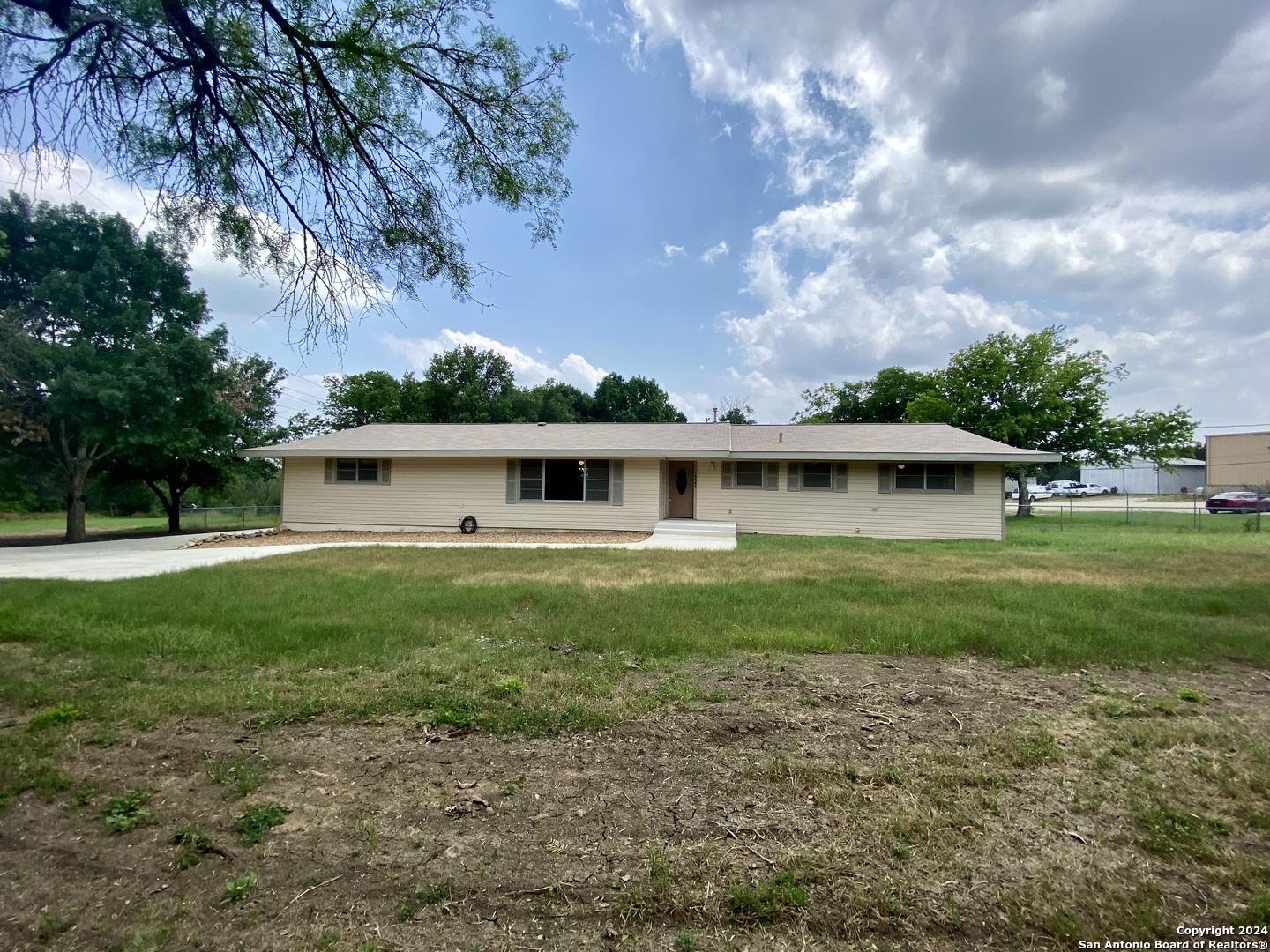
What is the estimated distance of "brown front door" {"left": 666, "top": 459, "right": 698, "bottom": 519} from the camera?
16.6m

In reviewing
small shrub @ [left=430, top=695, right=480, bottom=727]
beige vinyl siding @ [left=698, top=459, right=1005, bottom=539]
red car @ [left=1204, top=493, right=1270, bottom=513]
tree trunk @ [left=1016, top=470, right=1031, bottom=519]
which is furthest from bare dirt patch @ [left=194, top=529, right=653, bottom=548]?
red car @ [left=1204, top=493, right=1270, bottom=513]

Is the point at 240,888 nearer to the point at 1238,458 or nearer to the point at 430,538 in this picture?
the point at 430,538

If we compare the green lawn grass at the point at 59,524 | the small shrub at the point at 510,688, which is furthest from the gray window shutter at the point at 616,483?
the green lawn grass at the point at 59,524

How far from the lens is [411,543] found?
42.2 ft

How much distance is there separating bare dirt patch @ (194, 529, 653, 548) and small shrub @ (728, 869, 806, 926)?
11.1 meters

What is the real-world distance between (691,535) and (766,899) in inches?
469

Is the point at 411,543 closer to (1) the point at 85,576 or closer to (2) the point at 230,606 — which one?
(1) the point at 85,576

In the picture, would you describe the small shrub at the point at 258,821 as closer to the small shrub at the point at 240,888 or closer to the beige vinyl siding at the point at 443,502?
the small shrub at the point at 240,888

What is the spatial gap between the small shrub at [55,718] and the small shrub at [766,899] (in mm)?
3855

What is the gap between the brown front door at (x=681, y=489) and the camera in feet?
54.5

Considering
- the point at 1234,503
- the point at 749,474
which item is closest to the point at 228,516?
the point at 749,474

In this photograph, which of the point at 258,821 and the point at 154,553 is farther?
the point at 154,553

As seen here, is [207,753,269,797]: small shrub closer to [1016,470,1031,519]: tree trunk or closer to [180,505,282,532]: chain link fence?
[180,505,282,532]: chain link fence

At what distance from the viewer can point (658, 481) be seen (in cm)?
Answer: 1562
